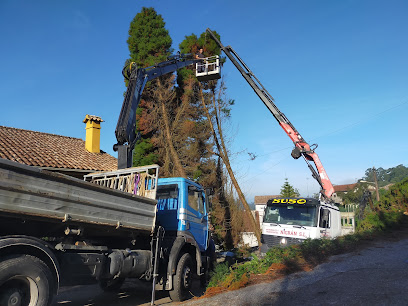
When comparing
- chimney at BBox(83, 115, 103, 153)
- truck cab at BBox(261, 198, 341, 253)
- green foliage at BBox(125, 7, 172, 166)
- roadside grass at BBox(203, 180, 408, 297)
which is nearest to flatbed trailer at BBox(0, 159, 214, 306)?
roadside grass at BBox(203, 180, 408, 297)

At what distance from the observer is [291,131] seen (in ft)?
53.8

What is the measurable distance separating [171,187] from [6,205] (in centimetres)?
439

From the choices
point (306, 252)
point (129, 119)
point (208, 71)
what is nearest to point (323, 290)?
point (306, 252)

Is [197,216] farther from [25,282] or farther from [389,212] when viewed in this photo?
[389,212]

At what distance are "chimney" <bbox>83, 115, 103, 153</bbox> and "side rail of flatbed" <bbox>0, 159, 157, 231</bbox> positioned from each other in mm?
14392

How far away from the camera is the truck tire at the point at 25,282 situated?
13.1ft

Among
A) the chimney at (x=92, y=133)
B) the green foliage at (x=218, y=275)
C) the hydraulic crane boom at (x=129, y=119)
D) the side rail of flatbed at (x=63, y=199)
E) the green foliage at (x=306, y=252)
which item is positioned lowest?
the green foliage at (x=218, y=275)

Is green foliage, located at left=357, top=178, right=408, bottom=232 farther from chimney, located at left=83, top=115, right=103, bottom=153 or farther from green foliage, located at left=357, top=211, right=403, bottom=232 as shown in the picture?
chimney, located at left=83, top=115, right=103, bottom=153

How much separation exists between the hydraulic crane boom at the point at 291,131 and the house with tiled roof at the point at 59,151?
28.2 ft

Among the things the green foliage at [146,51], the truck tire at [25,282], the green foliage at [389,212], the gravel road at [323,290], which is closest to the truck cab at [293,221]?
the gravel road at [323,290]

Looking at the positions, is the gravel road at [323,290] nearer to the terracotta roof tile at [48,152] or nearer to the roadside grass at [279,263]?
the roadside grass at [279,263]

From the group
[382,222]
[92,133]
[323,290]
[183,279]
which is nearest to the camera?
[323,290]

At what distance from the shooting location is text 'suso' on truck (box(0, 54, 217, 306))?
4113mm

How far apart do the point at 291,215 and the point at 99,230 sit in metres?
8.93
